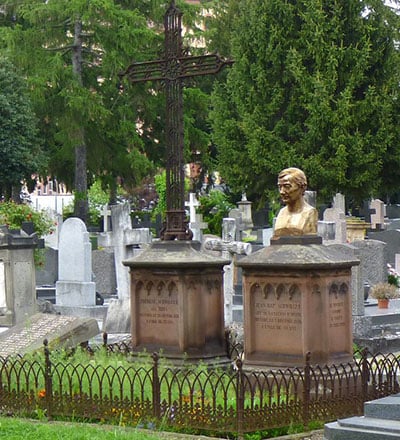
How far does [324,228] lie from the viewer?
22344 millimetres

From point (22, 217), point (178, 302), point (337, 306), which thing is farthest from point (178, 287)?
point (22, 217)

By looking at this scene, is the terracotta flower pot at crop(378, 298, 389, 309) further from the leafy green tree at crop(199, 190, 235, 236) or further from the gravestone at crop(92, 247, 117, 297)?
the leafy green tree at crop(199, 190, 235, 236)

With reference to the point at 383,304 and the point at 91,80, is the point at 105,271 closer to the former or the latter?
the point at 383,304

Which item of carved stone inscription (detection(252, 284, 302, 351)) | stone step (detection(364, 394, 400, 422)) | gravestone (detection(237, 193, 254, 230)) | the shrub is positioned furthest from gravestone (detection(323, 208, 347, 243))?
stone step (detection(364, 394, 400, 422))

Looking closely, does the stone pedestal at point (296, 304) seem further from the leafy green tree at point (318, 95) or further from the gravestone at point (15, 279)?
the leafy green tree at point (318, 95)

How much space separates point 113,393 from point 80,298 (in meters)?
11.4

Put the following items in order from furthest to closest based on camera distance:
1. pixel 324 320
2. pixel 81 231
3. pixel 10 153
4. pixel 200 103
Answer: pixel 200 103
pixel 10 153
pixel 81 231
pixel 324 320

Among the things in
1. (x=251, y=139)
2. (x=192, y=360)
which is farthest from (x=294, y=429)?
(x=251, y=139)

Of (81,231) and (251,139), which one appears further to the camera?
(251,139)

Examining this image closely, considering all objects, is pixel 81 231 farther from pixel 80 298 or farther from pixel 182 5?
pixel 182 5

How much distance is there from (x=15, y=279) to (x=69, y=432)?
8218mm

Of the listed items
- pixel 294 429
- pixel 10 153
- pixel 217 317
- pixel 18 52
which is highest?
pixel 18 52

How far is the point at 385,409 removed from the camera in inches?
291

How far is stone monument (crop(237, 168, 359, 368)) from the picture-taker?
10.2m
